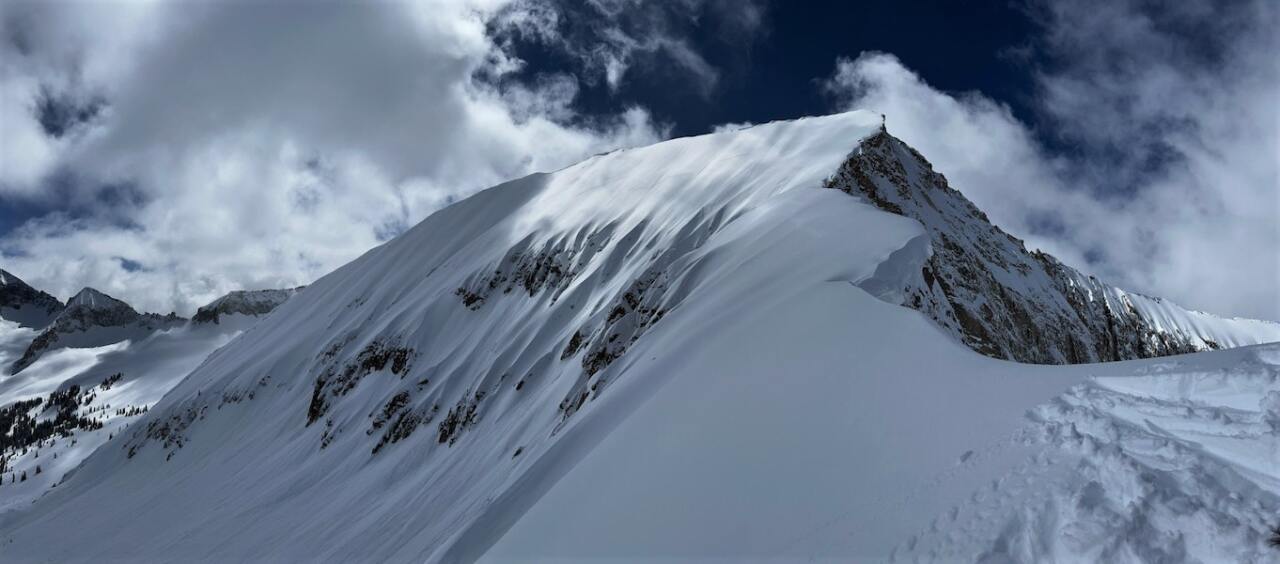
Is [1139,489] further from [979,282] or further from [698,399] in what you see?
[979,282]

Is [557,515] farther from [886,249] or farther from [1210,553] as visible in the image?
[886,249]

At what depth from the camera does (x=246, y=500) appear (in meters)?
53.2

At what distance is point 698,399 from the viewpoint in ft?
53.4

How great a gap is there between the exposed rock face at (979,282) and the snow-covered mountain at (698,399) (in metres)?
0.31

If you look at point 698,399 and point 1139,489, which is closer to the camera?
point 1139,489

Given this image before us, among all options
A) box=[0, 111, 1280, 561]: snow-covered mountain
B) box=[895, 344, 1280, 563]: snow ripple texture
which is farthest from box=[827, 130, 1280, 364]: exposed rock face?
box=[895, 344, 1280, 563]: snow ripple texture

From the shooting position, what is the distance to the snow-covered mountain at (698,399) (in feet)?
31.2

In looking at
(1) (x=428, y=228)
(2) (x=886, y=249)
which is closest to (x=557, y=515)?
(2) (x=886, y=249)

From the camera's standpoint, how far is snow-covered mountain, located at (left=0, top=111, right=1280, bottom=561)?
952 cm

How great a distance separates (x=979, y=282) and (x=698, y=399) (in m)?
26.3

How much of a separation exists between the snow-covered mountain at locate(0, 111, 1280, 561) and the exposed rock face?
1.01ft

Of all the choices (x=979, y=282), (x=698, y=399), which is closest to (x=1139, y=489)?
(x=698, y=399)

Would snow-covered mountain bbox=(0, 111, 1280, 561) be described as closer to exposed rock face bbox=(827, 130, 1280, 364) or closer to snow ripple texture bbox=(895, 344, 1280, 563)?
snow ripple texture bbox=(895, 344, 1280, 563)

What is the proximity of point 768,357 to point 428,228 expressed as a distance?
78.0m
